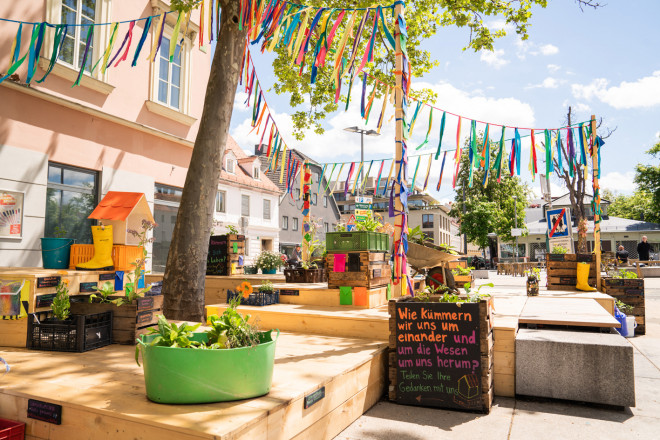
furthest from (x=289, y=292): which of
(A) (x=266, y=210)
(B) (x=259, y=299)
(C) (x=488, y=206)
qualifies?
(C) (x=488, y=206)

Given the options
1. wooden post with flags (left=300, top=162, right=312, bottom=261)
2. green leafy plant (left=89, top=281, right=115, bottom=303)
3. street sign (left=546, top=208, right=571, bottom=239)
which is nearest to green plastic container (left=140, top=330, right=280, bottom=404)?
green leafy plant (left=89, top=281, right=115, bottom=303)

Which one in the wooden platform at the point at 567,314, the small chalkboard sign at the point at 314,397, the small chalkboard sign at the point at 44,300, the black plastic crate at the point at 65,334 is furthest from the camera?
the wooden platform at the point at 567,314

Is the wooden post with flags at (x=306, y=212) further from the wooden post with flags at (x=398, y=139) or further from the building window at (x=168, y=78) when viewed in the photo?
the wooden post with flags at (x=398, y=139)

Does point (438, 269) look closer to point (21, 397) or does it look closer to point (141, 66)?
point (21, 397)

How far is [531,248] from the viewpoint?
47562 millimetres

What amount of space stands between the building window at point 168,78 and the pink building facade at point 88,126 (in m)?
0.02

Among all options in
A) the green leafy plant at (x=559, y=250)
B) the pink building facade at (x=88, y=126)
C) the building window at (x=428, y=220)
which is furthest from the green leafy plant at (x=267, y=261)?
the building window at (x=428, y=220)

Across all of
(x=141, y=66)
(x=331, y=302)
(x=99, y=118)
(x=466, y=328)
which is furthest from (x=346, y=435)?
(x=141, y=66)

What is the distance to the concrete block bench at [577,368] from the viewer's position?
12.6 ft

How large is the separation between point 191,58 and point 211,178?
672cm

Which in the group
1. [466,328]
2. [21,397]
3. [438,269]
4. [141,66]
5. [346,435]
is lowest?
[346,435]

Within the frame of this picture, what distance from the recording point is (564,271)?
28.8 ft

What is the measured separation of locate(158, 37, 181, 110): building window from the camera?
10648mm

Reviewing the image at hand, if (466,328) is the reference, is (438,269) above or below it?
above
